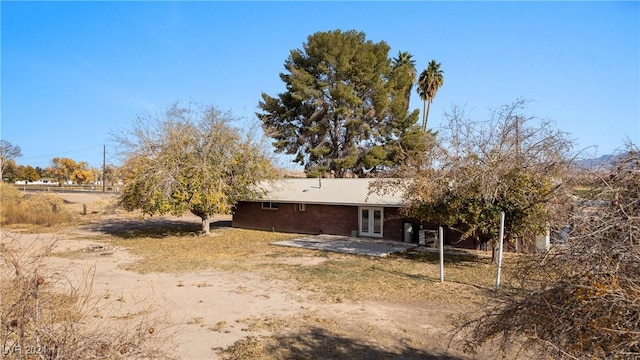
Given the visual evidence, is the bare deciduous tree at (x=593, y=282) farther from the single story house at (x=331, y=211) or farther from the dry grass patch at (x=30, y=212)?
the dry grass patch at (x=30, y=212)

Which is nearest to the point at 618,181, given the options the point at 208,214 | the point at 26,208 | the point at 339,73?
the point at 208,214

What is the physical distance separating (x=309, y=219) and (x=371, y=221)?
4085mm

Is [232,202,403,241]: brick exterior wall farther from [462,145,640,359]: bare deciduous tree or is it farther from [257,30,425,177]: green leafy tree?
[462,145,640,359]: bare deciduous tree

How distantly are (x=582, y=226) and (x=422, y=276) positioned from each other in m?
9.53

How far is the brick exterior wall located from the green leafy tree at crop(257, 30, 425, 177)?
12.0 metres

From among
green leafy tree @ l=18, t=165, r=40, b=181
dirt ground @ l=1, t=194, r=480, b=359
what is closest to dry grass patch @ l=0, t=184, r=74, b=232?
dirt ground @ l=1, t=194, r=480, b=359

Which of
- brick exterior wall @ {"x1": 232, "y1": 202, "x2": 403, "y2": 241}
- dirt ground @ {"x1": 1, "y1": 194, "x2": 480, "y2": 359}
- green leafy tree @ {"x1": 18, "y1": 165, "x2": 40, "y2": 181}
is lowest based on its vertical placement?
dirt ground @ {"x1": 1, "y1": 194, "x2": 480, "y2": 359}

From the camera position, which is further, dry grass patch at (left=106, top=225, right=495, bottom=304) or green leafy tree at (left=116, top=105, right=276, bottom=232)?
green leafy tree at (left=116, top=105, right=276, bottom=232)

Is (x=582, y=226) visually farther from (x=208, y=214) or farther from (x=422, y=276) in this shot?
(x=208, y=214)

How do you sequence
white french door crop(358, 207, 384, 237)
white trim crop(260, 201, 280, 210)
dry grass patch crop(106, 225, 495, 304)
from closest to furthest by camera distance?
1. dry grass patch crop(106, 225, 495, 304)
2. white french door crop(358, 207, 384, 237)
3. white trim crop(260, 201, 280, 210)

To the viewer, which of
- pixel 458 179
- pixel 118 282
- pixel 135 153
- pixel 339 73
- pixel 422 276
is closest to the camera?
pixel 118 282

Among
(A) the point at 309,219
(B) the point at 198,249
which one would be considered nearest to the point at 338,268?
(B) the point at 198,249

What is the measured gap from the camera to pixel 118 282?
11703 millimetres

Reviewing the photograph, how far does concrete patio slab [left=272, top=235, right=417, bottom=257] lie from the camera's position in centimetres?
1734
